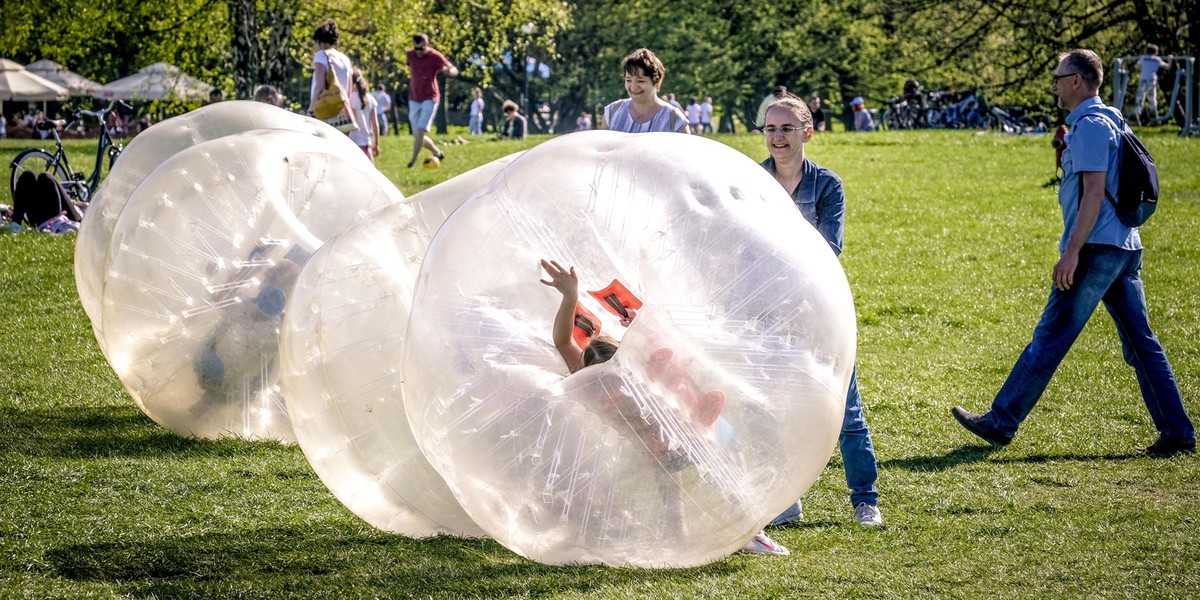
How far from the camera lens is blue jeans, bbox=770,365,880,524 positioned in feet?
18.8

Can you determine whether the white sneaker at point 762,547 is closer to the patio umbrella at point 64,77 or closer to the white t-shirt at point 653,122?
the white t-shirt at point 653,122

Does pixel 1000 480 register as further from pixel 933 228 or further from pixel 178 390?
pixel 933 228

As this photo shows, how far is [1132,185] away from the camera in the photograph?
22.0ft

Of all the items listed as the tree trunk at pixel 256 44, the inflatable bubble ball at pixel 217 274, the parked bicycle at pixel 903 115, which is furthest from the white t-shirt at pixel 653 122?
the parked bicycle at pixel 903 115

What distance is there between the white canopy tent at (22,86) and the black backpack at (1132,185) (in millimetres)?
43340

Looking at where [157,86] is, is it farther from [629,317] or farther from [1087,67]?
[629,317]

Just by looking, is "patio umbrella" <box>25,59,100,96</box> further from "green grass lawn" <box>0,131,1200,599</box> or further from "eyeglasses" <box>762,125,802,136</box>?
"eyeglasses" <box>762,125,802,136</box>

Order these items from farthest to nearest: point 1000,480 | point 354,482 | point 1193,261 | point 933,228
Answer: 1. point 933,228
2. point 1193,261
3. point 1000,480
4. point 354,482

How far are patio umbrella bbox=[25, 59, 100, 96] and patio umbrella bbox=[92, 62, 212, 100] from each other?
0.54 metres

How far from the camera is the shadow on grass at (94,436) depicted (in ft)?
22.3

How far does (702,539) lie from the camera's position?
462cm

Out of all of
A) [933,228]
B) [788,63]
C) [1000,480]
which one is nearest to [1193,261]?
[933,228]

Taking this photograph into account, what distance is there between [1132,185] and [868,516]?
2.47 metres

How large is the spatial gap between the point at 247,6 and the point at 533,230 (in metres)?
17.0
